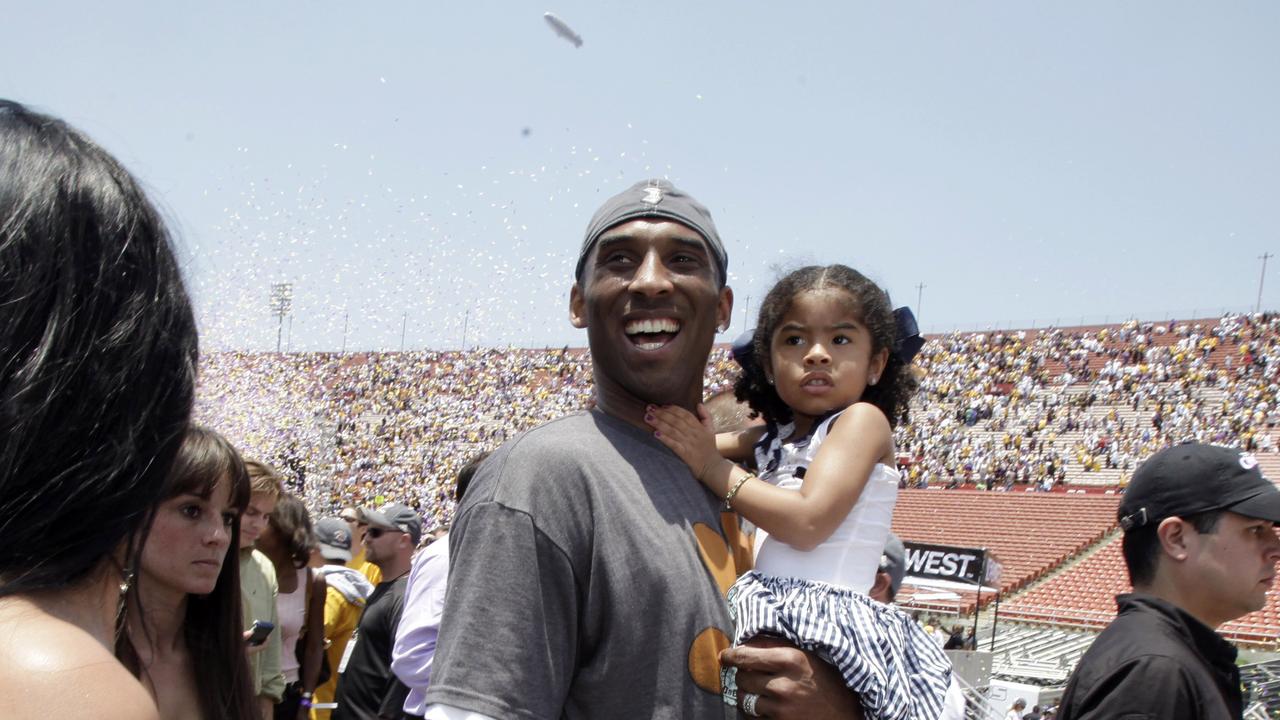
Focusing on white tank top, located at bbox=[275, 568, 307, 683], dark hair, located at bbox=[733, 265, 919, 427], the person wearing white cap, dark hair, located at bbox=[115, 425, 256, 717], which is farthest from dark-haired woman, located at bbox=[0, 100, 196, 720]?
white tank top, located at bbox=[275, 568, 307, 683]

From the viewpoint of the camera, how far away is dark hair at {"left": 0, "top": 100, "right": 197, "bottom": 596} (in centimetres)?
99

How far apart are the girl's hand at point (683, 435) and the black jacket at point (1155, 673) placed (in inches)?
53.9

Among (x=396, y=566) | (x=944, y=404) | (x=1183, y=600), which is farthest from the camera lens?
(x=944, y=404)

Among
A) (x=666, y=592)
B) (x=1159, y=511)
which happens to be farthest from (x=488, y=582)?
(x=1159, y=511)

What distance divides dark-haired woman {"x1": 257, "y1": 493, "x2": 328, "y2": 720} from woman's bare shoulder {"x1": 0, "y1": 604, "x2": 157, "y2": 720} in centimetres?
463

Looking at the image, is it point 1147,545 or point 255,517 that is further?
point 255,517

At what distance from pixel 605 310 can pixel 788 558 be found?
25.5 inches

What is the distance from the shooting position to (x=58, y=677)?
0.95m

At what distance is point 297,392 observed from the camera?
45.8 metres

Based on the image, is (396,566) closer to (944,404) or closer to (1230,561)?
(1230,561)

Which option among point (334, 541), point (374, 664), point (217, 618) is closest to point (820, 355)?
point (217, 618)

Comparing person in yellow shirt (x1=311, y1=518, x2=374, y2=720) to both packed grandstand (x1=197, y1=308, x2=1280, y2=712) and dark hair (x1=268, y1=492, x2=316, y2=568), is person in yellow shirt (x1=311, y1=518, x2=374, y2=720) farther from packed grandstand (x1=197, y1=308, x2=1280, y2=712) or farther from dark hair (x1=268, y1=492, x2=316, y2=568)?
packed grandstand (x1=197, y1=308, x2=1280, y2=712)

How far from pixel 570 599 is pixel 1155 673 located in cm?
175

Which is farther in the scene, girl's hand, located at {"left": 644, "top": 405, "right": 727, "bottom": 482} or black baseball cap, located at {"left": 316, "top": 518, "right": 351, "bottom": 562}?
black baseball cap, located at {"left": 316, "top": 518, "right": 351, "bottom": 562}
